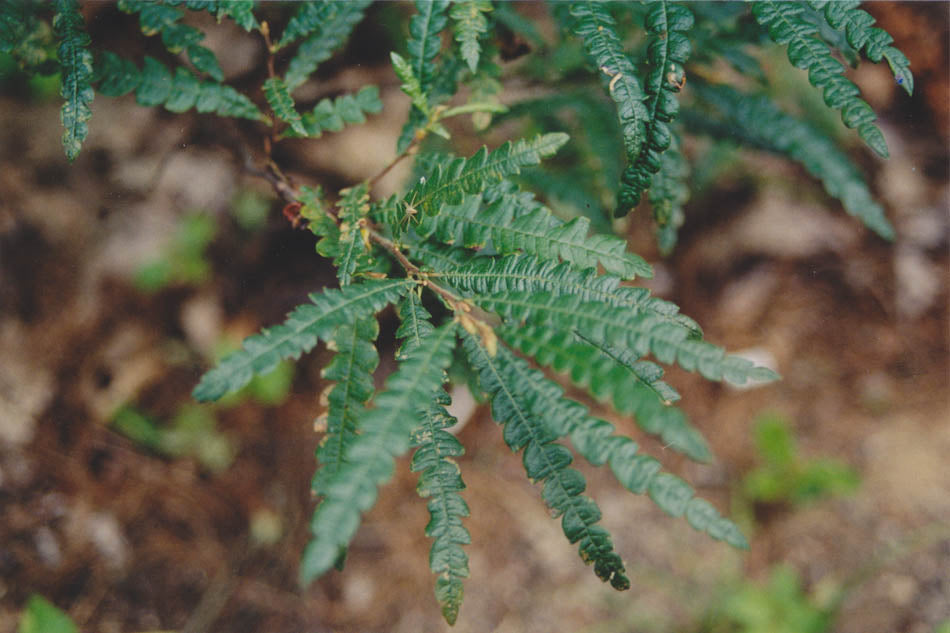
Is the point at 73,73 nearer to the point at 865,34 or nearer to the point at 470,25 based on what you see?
the point at 470,25

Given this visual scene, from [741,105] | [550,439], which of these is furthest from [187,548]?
[741,105]

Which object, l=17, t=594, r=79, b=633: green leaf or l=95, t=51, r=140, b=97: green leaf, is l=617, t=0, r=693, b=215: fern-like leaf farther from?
l=17, t=594, r=79, b=633: green leaf

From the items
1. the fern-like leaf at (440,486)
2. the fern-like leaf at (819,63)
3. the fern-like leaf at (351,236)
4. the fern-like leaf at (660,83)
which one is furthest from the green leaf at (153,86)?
the fern-like leaf at (819,63)

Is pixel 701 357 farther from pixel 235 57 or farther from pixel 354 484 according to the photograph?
pixel 235 57

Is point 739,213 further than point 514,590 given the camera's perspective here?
Yes

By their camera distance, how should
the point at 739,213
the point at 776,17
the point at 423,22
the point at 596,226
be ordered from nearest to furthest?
the point at 776,17
the point at 423,22
the point at 596,226
the point at 739,213

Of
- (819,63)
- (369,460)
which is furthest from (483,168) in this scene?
(819,63)
